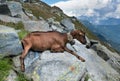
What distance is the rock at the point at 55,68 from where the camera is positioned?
15.4 metres

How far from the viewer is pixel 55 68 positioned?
52.0ft

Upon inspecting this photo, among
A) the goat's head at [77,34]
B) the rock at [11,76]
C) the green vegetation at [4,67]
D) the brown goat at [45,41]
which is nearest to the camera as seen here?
the green vegetation at [4,67]

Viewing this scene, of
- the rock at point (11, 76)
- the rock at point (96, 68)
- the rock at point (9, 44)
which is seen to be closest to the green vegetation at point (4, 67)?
the rock at point (11, 76)

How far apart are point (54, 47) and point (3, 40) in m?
2.73

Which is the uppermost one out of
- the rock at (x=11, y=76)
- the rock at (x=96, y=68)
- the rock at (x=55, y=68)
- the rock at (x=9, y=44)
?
the rock at (x=9, y=44)

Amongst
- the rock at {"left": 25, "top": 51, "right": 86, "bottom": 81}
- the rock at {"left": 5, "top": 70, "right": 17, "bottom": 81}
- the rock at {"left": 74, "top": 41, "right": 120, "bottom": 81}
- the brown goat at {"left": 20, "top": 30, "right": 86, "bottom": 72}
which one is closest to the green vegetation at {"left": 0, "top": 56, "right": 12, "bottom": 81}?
the rock at {"left": 5, "top": 70, "right": 17, "bottom": 81}

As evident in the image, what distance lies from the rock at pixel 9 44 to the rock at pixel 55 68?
55.0 inches

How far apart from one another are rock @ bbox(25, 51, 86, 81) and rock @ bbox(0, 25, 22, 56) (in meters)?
1.40

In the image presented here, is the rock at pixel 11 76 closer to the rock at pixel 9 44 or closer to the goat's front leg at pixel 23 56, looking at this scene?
the goat's front leg at pixel 23 56

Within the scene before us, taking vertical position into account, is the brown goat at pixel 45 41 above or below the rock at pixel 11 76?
above

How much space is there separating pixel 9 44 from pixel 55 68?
2975mm

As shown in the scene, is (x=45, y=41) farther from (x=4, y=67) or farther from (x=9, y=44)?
(x=4, y=67)

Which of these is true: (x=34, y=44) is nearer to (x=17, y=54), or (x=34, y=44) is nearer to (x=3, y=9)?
(x=17, y=54)

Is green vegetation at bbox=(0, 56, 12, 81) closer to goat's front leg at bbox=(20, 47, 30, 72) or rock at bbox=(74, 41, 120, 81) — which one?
goat's front leg at bbox=(20, 47, 30, 72)
